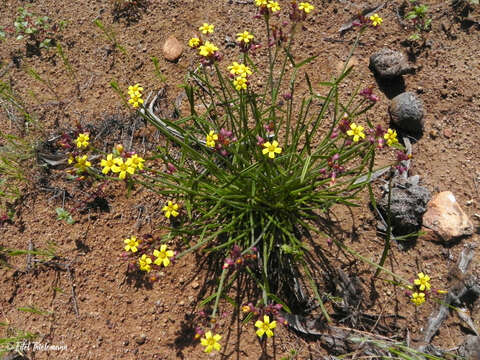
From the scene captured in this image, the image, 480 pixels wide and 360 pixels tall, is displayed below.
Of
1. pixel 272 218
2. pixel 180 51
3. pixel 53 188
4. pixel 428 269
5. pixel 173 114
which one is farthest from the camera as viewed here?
pixel 180 51

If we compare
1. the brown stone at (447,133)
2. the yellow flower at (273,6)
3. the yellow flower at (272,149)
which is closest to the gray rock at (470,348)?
the brown stone at (447,133)

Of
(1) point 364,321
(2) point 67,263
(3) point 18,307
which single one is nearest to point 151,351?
(2) point 67,263

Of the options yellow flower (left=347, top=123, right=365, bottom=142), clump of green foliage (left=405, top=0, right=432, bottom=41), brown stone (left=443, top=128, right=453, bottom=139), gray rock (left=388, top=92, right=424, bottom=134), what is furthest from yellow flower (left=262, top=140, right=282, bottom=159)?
clump of green foliage (left=405, top=0, right=432, bottom=41)

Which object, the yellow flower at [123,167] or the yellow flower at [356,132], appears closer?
the yellow flower at [123,167]

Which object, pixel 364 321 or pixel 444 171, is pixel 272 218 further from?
pixel 444 171

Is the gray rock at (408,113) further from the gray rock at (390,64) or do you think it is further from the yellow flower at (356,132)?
the yellow flower at (356,132)

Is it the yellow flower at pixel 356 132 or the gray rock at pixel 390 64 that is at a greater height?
the gray rock at pixel 390 64
